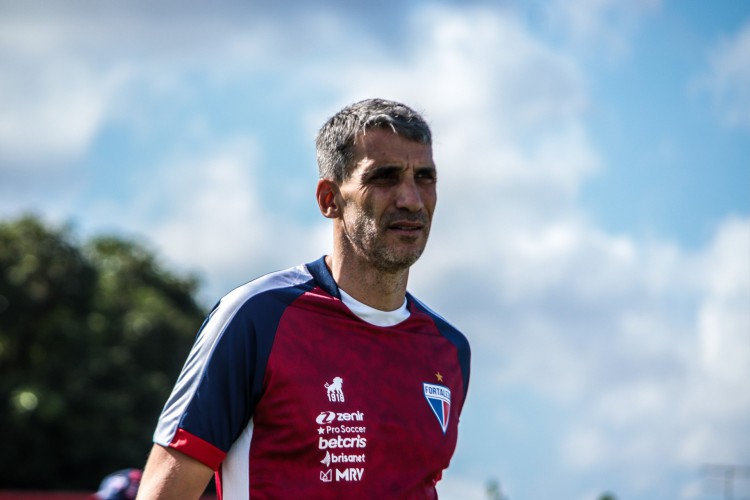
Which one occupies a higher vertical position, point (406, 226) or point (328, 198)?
point (328, 198)

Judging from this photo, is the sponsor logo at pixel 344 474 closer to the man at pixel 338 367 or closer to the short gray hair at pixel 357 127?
the man at pixel 338 367

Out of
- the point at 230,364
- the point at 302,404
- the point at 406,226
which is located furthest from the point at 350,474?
the point at 406,226

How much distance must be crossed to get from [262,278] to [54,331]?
31762 millimetres

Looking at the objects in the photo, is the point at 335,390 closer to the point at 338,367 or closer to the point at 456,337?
the point at 338,367

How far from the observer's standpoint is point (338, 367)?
4023 mm

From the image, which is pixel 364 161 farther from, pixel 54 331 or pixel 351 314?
pixel 54 331

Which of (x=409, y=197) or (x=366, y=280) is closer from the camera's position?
(x=409, y=197)

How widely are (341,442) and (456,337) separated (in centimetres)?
97

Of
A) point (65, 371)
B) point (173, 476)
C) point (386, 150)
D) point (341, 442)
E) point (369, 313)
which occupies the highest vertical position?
point (65, 371)

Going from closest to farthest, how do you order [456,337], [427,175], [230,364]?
[230,364]
[427,175]
[456,337]

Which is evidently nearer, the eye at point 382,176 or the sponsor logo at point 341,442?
the sponsor logo at point 341,442

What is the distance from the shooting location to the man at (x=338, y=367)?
3783 millimetres

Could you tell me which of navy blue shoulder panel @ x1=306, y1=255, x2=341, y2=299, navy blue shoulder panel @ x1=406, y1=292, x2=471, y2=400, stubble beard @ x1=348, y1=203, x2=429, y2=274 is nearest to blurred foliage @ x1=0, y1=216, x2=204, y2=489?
navy blue shoulder panel @ x1=406, y1=292, x2=471, y2=400

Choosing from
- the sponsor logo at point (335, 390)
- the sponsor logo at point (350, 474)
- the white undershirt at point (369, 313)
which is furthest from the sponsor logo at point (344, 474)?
the white undershirt at point (369, 313)
